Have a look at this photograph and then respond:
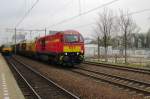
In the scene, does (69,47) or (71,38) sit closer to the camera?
(69,47)

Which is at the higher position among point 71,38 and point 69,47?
point 71,38

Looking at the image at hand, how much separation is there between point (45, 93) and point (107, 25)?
1600 inches

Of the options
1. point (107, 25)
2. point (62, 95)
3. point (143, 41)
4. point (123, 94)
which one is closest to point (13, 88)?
point (62, 95)

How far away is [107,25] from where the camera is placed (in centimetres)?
5472

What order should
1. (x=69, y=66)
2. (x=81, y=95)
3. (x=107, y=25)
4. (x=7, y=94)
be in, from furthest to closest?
(x=107, y=25)
(x=69, y=66)
(x=7, y=94)
(x=81, y=95)

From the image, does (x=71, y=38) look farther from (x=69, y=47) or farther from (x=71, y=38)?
(x=69, y=47)

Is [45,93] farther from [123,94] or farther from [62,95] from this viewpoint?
[123,94]

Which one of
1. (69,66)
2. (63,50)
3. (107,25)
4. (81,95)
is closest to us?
(81,95)

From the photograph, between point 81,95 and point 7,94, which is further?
point 7,94

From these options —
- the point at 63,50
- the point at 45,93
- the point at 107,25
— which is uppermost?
the point at 107,25

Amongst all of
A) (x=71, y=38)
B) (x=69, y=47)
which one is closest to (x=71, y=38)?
(x=71, y=38)

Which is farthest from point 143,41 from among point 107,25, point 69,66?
point 69,66

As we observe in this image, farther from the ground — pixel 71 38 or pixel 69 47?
pixel 71 38

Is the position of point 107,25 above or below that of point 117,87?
above
